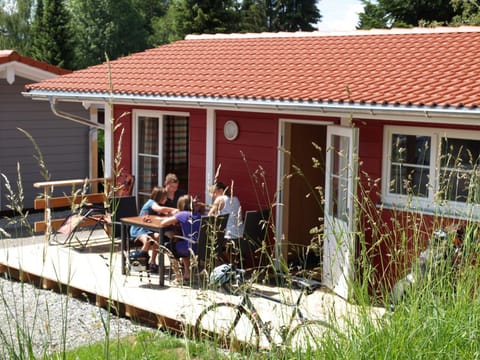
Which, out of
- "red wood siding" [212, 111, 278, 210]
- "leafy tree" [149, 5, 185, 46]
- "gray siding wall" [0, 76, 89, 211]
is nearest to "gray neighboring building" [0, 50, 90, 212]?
"gray siding wall" [0, 76, 89, 211]

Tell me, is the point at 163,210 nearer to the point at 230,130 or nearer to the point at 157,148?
the point at 230,130

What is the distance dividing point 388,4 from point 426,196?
18.7 meters

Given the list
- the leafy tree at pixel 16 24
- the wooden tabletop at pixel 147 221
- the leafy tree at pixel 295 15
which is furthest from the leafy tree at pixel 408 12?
the leafy tree at pixel 16 24

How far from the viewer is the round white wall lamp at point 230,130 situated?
1038cm

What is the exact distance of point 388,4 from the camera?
25922mm

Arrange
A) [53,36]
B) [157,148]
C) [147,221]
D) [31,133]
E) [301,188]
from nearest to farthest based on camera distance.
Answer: [147,221]
[301,188]
[157,148]
[31,133]
[53,36]

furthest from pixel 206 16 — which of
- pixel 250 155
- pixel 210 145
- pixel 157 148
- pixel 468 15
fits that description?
pixel 250 155

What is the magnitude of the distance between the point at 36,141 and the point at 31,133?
0.60 ft

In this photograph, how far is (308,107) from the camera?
8.69 m

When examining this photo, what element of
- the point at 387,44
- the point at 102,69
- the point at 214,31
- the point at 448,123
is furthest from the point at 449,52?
the point at 214,31

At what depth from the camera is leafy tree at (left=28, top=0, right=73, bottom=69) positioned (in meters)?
41.6

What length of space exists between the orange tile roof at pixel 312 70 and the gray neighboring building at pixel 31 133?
1665 millimetres

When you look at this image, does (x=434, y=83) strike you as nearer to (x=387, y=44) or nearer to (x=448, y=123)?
(x=448, y=123)

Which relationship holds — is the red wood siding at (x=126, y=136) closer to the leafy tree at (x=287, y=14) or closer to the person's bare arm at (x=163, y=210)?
the person's bare arm at (x=163, y=210)
